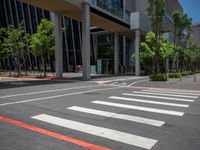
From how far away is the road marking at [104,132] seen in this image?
18.4 ft

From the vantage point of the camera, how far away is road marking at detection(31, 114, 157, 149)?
560 cm

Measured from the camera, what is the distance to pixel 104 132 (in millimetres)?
6324

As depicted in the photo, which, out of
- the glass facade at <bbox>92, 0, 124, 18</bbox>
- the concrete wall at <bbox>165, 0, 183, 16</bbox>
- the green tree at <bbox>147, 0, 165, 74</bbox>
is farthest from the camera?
the concrete wall at <bbox>165, 0, 183, 16</bbox>

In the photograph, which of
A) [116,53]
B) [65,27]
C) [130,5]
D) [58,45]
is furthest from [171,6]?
[58,45]

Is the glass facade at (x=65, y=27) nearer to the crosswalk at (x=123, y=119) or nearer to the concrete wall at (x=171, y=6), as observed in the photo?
the concrete wall at (x=171, y=6)

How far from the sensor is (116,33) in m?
41.3

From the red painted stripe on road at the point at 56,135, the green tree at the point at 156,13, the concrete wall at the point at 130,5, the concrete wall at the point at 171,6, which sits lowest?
the red painted stripe on road at the point at 56,135

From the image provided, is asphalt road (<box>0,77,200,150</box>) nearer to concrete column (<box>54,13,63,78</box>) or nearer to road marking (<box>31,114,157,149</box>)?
road marking (<box>31,114,157,149</box>)

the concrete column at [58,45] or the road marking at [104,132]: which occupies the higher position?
the concrete column at [58,45]

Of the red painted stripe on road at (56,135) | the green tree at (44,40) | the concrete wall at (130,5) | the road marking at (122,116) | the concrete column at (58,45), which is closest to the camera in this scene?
the red painted stripe on road at (56,135)

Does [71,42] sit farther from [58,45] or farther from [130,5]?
[58,45]

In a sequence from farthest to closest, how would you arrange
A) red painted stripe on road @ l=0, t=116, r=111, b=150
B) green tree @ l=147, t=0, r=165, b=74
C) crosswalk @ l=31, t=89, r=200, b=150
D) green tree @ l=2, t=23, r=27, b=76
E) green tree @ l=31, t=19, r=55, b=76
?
1. green tree @ l=2, t=23, r=27, b=76
2. green tree @ l=31, t=19, r=55, b=76
3. green tree @ l=147, t=0, r=165, b=74
4. crosswalk @ l=31, t=89, r=200, b=150
5. red painted stripe on road @ l=0, t=116, r=111, b=150

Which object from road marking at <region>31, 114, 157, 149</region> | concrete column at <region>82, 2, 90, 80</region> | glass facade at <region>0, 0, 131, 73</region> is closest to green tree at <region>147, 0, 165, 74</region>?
concrete column at <region>82, 2, 90, 80</region>

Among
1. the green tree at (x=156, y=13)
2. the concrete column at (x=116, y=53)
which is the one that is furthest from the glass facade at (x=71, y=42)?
the green tree at (x=156, y=13)
